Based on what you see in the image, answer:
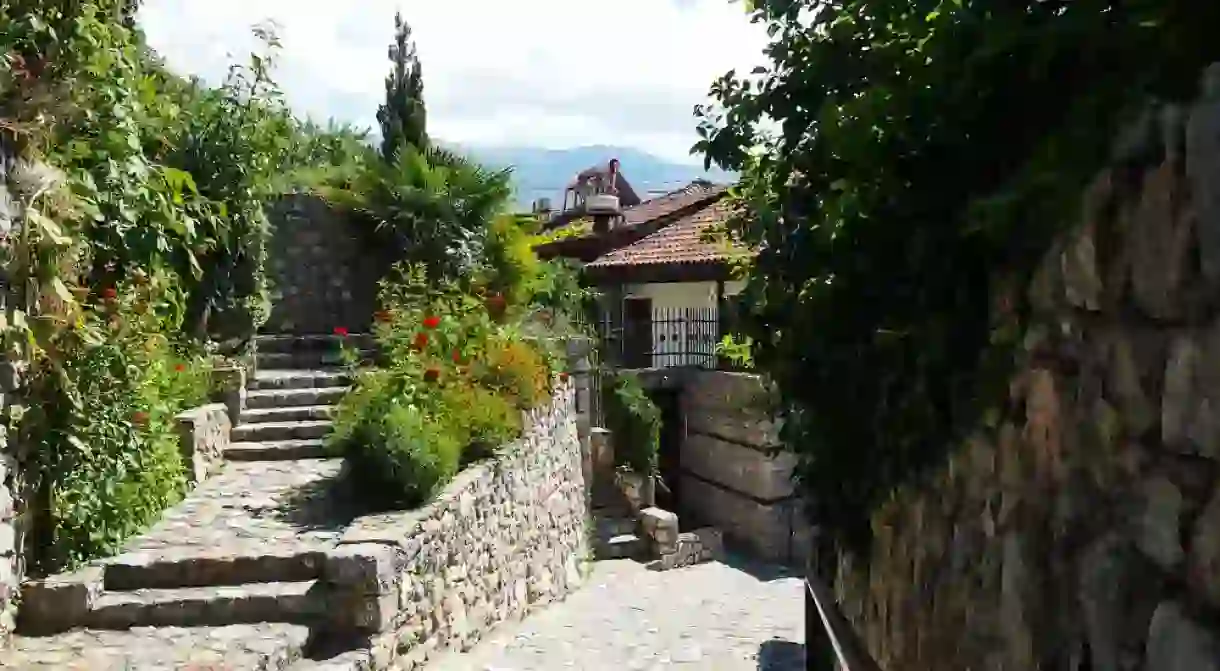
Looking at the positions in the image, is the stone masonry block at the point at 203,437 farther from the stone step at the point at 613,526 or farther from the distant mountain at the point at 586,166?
the distant mountain at the point at 586,166

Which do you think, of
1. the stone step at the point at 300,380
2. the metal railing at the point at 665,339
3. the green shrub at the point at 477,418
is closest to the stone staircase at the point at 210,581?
the green shrub at the point at 477,418

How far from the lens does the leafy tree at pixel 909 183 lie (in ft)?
6.59

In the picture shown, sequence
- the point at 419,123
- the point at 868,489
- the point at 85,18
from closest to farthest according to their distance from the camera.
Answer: the point at 868,489 → the point at 85,18 → the point at 419,123

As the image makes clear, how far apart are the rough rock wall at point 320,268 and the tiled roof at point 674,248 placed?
5620 mm

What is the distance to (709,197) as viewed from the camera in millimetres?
20953

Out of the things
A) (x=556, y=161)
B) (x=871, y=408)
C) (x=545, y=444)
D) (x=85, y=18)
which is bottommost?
(x=545, y=444)

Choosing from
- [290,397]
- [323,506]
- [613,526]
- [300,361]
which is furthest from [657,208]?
[323,506]

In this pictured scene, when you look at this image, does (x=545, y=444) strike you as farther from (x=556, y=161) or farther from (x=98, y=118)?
(x=556, y=161)

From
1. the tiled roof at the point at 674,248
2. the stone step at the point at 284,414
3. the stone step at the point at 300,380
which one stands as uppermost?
the tiled roof at the point at 674,248

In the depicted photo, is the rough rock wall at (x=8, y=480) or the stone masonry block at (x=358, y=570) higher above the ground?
the rough rock wall at (x=8, y=480)

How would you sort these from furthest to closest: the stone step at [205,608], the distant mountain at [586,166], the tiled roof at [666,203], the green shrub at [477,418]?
the distant mountain at [586,166], the tiled roof at [666,203], the green shrub at [477,418], the stone step at [205,608]

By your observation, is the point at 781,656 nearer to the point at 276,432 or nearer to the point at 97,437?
the point at 276,432

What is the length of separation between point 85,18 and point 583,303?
33.4 ft

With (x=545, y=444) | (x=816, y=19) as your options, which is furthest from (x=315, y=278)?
(x=816, y=19)
